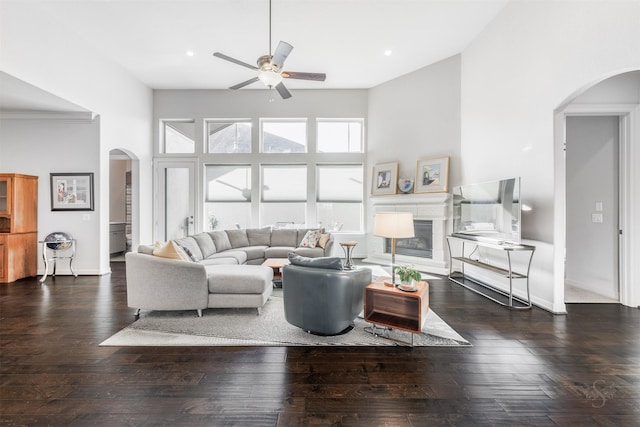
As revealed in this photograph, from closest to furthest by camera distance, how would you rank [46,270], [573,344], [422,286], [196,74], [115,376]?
[115,376]
[573,344]
[422,286]
[46,270]
[196,74]

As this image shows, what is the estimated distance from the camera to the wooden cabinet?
460cm

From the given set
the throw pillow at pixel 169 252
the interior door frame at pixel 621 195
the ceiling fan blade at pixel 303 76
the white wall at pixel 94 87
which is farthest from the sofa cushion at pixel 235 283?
the interior door frame at pixel 621 195

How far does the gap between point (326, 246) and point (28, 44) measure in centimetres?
530

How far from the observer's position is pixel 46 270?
186 inches

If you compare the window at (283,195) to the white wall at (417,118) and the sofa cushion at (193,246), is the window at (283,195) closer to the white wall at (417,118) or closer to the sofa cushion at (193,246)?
the white wall at (417,118)

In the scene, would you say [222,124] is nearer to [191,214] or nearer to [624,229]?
[191,214]

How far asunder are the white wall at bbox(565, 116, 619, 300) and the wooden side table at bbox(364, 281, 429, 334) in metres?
3.23

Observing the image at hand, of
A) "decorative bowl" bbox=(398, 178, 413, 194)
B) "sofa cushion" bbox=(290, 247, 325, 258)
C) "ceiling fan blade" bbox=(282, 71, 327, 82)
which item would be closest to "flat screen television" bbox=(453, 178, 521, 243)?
"decorative bowl" bbox=(398, 178, 413, 194)

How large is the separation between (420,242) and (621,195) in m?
2.97

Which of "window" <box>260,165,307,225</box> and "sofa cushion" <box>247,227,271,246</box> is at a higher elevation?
"window" <box>260,165,307,225</box>

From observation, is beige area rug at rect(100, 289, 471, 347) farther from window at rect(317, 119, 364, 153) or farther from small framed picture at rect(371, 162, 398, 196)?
window at rect(317, 119, 364, 153)

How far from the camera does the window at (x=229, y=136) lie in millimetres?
6730

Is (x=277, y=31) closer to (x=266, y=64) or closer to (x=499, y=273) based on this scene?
(x=266, y=64)

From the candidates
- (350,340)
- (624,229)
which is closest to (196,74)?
(350,340)
